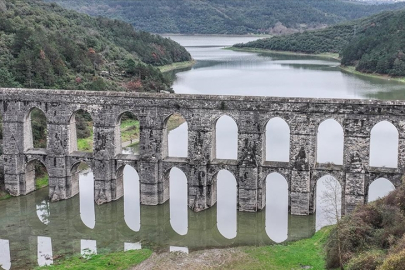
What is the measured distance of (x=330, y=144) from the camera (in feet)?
156

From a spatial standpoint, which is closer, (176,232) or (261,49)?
(176,232)

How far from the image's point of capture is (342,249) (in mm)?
23594

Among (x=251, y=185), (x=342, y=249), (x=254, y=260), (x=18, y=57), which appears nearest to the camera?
(x=342, y=249)

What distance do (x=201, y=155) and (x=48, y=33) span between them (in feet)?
116

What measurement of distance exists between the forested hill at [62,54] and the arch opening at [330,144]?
66.4ft

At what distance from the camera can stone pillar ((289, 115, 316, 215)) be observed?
3159 cm

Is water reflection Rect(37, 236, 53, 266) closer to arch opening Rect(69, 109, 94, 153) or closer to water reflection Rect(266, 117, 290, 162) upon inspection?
arch opening Rect(69, 109, 94, 153)

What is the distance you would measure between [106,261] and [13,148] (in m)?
12.6

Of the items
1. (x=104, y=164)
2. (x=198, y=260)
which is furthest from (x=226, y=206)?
(x=198, y=260)

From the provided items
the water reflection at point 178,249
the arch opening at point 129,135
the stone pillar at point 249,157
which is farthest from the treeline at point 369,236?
the arch opening at point 129,135

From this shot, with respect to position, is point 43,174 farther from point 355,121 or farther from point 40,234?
point 355,121

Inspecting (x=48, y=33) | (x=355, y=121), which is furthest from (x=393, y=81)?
(x=355, y=121)

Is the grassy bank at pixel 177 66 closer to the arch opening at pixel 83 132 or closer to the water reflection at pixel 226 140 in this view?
the water reflection at pixel 226 140

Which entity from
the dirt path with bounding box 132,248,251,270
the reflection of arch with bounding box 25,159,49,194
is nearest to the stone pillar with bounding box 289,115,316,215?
the dirt path with bounding box 132,248,251,270
